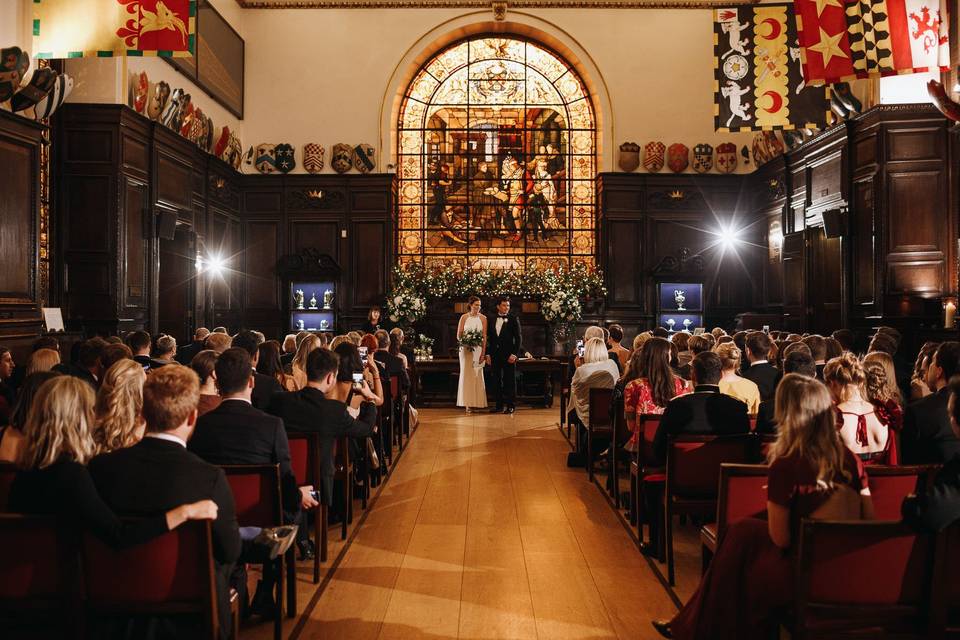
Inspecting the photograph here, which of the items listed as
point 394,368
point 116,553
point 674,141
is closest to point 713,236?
point 674,141

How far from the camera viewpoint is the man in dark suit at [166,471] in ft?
8.15

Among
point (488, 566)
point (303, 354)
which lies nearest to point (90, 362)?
point (303, 354)

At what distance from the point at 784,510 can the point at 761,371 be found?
341 centimetres

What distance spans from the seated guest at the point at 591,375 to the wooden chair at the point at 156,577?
5075 millimetres

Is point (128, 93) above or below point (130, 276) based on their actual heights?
above

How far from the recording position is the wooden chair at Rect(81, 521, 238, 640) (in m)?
2.44

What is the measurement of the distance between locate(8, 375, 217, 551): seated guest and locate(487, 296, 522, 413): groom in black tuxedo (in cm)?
901

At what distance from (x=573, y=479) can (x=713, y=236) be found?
9832 millimetres

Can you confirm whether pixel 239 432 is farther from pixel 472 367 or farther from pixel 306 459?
pixel 472 367

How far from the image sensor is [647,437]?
490 centimetres

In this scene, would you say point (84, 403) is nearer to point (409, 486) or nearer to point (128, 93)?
point (409, 486)

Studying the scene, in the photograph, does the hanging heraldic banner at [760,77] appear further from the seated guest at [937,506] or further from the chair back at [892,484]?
the seated guest at [937,506]

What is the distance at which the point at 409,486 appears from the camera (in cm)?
677

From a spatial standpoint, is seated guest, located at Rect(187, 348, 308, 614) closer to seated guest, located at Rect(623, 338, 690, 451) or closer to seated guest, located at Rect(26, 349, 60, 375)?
seated guest, located at Rect(26, 349, 60, 375)
